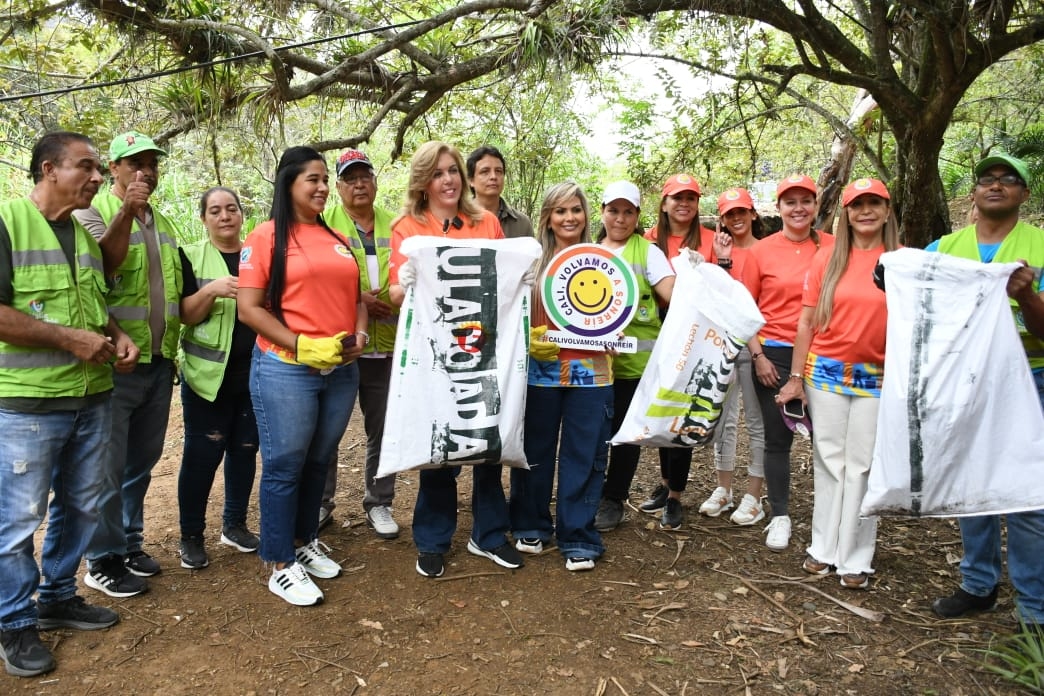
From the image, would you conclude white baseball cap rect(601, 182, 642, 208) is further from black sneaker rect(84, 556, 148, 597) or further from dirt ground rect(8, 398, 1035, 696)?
black sneaker rect(84, 556, 148, 597)

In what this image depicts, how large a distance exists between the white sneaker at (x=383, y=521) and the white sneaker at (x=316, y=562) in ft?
1.39

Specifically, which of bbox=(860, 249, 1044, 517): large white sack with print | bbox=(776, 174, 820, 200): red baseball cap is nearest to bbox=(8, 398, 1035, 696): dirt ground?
bbox=(860, 249, 1044, 517): large white sack with print

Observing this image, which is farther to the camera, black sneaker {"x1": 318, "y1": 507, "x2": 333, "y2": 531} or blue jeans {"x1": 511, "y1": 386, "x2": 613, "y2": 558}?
black sneaker {"x1": 318, "y1": 507, "x2": 333, "y2": 531}

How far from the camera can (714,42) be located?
6.90 m

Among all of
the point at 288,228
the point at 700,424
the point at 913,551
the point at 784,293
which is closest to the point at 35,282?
the point at 288,228

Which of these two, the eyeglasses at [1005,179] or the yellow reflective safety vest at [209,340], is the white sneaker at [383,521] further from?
the eyeglasses at [1005,179]

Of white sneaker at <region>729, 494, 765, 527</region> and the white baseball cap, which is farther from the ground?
the white baseball cap

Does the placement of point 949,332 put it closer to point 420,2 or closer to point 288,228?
point 288,228

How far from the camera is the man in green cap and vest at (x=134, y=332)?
3.12 m

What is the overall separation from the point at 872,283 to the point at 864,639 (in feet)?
5.21

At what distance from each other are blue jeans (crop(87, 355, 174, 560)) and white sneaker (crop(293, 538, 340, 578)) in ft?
2.68

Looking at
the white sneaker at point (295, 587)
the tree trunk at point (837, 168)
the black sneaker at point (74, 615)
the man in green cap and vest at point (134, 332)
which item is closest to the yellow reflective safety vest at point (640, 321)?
the white sneaker at point (295, 587)

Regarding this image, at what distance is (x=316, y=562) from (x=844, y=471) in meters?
2.64

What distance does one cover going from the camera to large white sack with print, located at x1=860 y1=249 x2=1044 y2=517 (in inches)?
109
